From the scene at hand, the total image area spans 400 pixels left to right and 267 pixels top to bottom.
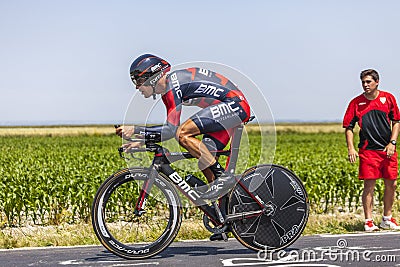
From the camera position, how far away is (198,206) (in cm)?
694

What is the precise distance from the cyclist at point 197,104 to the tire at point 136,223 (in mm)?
340

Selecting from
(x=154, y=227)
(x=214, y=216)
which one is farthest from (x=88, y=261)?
(x=214, y=216)

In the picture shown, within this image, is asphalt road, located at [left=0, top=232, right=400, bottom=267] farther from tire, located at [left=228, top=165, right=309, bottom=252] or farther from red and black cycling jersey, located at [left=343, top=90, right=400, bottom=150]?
red and black cycling jersey, located at [left=343, top=90, right=400, bottom=150]

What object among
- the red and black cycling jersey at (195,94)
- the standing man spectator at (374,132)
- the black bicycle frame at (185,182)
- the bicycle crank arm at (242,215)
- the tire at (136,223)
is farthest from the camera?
the standing man spectator at (374,132)

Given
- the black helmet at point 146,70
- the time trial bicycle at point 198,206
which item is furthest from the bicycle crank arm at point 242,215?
the black helmet at point 146,70

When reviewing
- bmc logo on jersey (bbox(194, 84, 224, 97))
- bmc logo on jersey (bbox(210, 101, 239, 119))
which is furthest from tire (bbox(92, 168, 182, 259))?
bmc logo on jersey (bbox(194, 84, 224, 97))

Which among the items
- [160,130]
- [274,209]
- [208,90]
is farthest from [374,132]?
[160,130]

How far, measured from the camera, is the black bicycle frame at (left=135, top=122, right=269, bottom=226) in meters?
6.77

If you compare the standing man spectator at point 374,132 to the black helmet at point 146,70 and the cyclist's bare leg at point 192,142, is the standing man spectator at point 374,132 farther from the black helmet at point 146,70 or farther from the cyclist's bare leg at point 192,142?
the black helmet at point 146,70

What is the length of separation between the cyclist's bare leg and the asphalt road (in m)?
1.04

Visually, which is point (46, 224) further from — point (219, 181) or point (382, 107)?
point (382, 107)

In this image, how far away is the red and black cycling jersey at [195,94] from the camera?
6.52m

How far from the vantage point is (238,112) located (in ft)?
22.3

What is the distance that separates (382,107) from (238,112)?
2.61 metres
